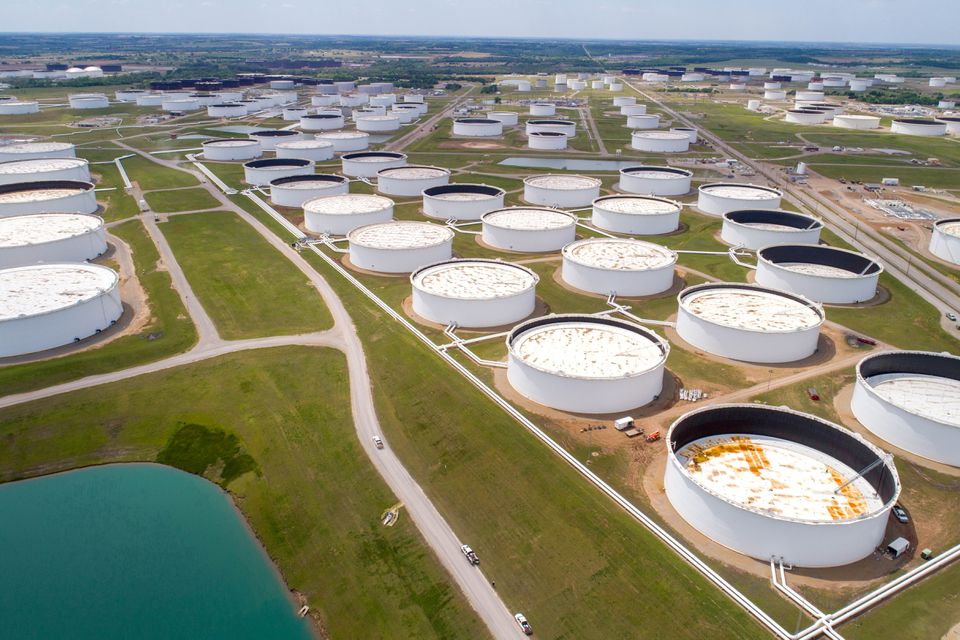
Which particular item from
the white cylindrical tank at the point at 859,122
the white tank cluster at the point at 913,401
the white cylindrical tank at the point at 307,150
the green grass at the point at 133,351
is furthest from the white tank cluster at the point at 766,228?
the white cylindrical tank at the point at 859,122

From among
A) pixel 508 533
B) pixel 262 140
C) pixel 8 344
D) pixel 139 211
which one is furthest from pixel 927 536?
pixel 262 140

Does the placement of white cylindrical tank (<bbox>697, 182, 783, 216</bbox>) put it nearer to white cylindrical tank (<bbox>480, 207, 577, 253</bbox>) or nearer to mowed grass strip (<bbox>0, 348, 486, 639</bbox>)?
white cylindrical tank (<bbox>480, 207, 577, 253</bbox>)

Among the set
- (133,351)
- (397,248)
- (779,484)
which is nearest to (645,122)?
(397,248)

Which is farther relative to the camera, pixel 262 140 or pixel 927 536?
pixel 262 140

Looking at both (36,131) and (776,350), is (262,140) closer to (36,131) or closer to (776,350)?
(36,131)

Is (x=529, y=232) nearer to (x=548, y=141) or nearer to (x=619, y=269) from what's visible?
(x=619, y=269)

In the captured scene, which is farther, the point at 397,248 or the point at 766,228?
the point at 766,228
